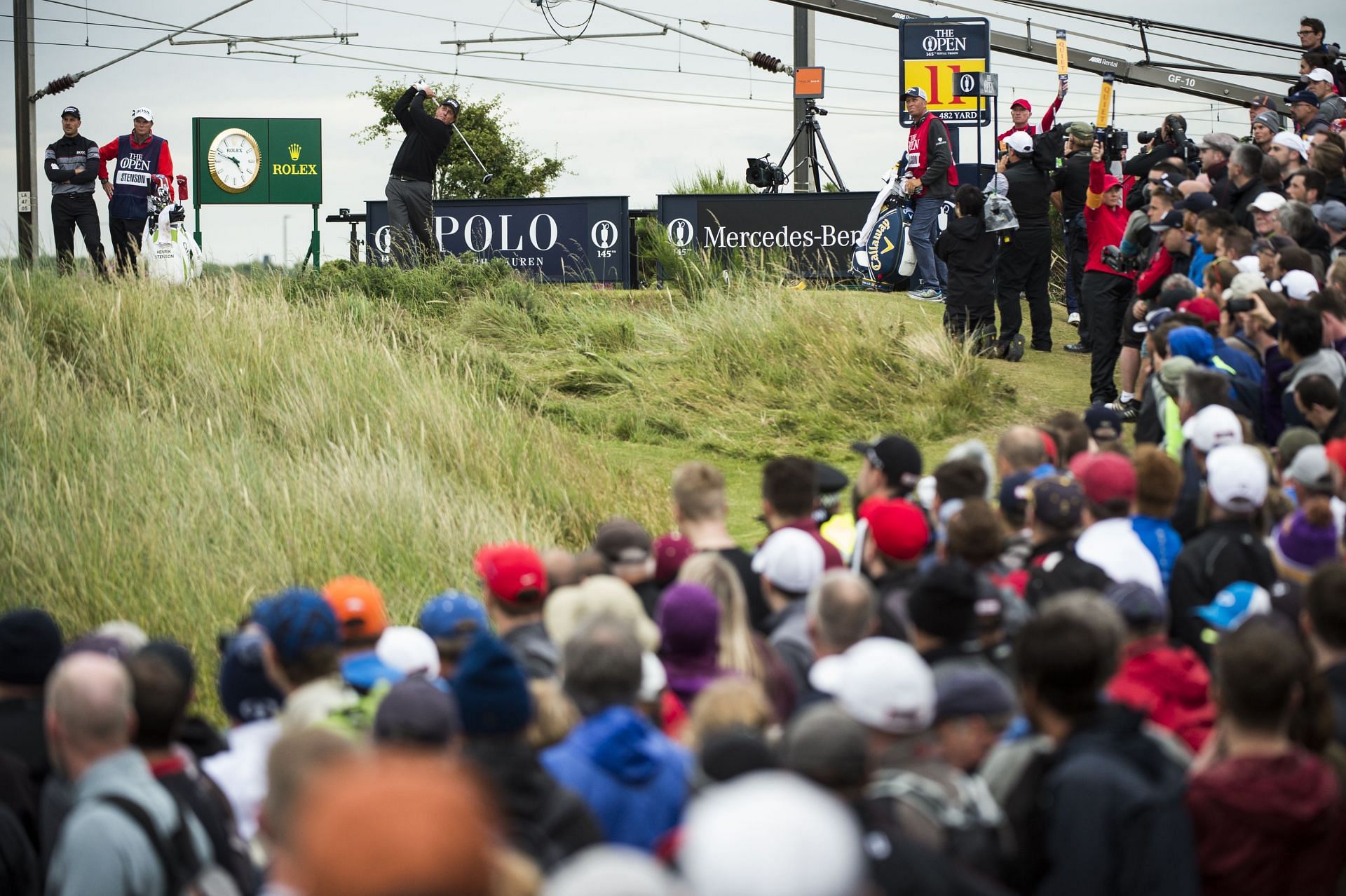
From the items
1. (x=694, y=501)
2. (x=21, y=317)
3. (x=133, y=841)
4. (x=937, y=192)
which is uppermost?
(x=937, y=192)

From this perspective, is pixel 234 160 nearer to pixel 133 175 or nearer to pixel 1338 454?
pixel 133 175

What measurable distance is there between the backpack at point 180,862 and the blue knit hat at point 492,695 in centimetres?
68

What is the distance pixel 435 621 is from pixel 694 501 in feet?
4.61

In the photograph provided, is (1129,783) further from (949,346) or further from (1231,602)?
(949,346)

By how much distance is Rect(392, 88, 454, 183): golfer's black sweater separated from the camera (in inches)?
642

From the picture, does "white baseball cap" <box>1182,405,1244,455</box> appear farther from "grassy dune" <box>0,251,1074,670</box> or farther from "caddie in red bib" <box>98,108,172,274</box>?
"caddie in red bib" <box>98,108,172,274</box>

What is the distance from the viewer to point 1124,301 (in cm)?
1187

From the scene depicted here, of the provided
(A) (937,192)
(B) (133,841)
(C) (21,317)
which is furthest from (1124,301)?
(B) (133,841)

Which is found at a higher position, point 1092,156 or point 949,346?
point 1092,156

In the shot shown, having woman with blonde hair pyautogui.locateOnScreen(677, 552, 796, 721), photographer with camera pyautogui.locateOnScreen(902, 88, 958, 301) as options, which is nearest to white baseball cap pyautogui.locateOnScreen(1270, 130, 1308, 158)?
photographer with camera pyautogui.locateOnScreen(902, 88, 958, 301)

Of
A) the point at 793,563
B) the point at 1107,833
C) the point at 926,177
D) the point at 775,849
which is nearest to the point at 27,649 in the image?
the point at 793,563

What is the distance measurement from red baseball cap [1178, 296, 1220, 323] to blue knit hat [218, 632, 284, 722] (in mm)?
6100

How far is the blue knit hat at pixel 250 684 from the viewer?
14.6 feet

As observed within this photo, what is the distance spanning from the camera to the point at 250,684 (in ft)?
14.7
